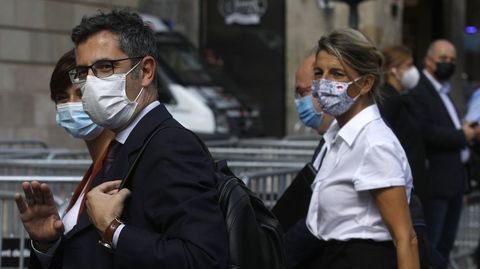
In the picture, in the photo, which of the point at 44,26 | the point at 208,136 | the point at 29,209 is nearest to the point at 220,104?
the point at 208,136

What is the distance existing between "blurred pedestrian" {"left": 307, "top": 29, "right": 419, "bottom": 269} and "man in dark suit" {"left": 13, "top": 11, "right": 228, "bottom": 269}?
123 cm

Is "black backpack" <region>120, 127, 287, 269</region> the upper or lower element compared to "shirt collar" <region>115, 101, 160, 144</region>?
lower

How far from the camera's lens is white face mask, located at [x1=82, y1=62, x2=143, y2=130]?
321 cm

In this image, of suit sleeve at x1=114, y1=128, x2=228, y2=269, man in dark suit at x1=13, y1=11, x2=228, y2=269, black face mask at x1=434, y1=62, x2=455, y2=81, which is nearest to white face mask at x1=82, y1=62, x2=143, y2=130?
man in dark suit at x1=13, y1=11, x2=228, y2=269

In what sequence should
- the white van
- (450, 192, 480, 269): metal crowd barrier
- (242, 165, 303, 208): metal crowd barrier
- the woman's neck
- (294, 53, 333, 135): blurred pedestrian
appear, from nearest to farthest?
(294, 53, 333, 135): blurred pedestrian < (242, 165, 303, 208): metal crowd barrier < the woman's neck < (450, 192, 480, 269): metal crowd barrier < the white van

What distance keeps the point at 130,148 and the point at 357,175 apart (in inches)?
53.1

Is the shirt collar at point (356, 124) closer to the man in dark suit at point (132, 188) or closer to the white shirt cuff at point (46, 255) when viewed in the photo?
the man in dark suit at point (132, 188)

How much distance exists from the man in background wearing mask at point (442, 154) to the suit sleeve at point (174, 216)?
16.6 feet

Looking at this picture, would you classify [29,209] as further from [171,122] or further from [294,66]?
[294,66]

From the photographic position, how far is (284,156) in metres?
10.4

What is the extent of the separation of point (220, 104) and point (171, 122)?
621 inches

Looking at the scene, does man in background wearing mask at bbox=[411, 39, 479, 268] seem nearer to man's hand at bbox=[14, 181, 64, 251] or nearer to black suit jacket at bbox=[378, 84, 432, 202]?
black suit jacket at bbox=[378, 84, 432, 202]

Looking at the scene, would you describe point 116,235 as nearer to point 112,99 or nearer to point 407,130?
point 112,99

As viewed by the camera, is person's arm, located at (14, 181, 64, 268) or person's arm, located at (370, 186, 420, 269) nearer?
person's arm, located at (14, 181, 64, 268)
